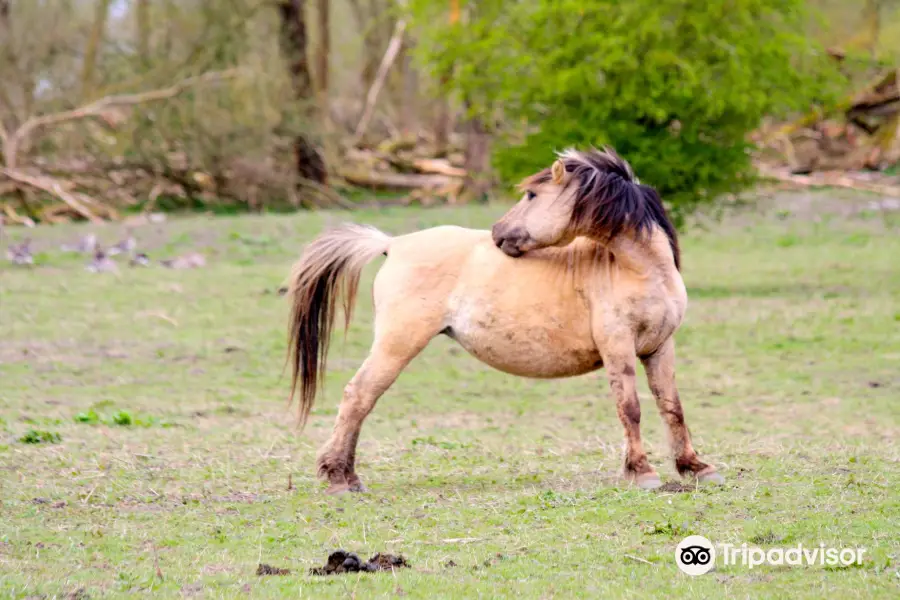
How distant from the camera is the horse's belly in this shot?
6734 mm

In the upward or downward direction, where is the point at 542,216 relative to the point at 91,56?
upward

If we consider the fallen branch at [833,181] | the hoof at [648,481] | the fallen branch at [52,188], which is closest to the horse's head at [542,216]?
the hoof at [648,481]

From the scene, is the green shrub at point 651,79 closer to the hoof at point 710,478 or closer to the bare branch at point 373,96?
the hoof at point 710,478

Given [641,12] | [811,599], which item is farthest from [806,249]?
[811,599]

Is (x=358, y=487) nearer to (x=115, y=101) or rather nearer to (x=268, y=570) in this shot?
(x=268, y=570)

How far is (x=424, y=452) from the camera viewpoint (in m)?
8.23

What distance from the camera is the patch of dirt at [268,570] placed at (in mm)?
5047

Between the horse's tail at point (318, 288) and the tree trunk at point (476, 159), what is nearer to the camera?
the horse's tail at point (318, 288)

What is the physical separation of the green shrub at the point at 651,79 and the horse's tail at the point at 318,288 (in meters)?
9.10

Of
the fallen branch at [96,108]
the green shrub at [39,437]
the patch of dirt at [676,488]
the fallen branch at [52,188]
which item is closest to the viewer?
the patch of dirt at [676,488]

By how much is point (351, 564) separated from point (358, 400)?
6.07 ft

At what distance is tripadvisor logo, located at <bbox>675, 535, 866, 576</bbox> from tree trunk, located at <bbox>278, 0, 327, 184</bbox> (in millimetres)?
23065

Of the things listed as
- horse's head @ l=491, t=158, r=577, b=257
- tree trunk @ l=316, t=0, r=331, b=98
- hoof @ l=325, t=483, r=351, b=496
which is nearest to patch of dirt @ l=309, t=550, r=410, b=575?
hoof @ l=325, t=483, r=351, b=496

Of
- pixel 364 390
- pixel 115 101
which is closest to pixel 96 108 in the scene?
pixel 115 101
